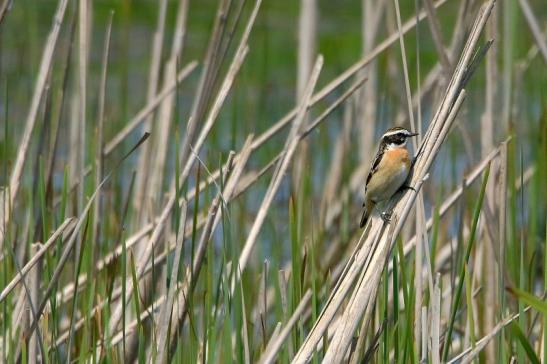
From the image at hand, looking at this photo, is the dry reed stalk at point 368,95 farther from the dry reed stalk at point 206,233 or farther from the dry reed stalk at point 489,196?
the dry reed stalk at point 206,233

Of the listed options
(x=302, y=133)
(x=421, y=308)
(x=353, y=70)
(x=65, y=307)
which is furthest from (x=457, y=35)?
(x=65, y=307)

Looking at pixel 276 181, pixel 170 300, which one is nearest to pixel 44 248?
pixel 170 300

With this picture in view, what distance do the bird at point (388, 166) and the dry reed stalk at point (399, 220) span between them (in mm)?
524

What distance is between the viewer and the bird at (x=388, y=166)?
3654 mm

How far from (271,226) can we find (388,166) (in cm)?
120

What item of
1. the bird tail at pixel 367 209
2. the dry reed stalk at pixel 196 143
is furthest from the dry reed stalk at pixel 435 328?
the bird tail at pixel 367 209

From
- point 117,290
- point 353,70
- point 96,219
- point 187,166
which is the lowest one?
point 117,290

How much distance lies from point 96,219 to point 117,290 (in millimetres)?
310

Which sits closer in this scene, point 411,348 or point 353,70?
point 411,348

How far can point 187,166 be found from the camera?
392cm

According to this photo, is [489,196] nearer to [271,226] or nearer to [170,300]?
[271,226]

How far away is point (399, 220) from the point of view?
2840 mm

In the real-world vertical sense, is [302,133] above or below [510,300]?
above

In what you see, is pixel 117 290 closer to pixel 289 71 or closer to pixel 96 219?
pixel 96 219
